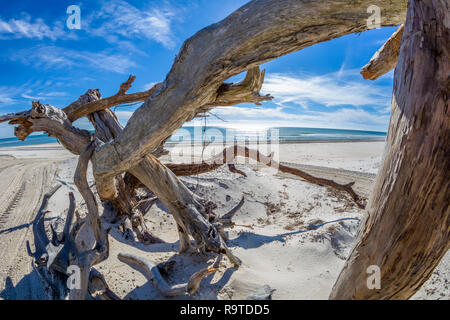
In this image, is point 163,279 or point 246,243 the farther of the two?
point 246,243

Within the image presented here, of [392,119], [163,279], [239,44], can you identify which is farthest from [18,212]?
[392,119]

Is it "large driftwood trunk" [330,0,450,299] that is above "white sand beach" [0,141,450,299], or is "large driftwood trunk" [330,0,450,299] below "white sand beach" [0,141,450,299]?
above

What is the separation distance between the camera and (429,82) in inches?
36.0

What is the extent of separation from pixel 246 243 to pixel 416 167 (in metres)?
3.06

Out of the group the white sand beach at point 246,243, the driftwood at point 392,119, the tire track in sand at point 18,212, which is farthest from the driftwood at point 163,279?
the tire track in sand at point 18,212

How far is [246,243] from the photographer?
12.1 ft

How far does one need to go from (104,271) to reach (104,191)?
3.14ft

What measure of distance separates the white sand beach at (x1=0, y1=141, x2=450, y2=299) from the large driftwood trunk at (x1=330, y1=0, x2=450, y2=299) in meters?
0.19

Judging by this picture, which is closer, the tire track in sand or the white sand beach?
the white sand beach

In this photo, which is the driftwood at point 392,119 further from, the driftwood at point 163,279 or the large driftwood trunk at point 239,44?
the driftwood at point 163,279

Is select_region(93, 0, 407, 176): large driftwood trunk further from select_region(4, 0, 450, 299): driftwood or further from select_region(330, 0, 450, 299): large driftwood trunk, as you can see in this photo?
select_region(330, 0, 450, 299): large driftwood trunk

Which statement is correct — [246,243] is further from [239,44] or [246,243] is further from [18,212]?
[18,212]

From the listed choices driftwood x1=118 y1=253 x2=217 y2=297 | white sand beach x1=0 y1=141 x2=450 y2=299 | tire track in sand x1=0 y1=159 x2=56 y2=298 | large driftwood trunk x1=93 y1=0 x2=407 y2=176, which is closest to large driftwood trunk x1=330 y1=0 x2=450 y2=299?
white sand beach x1=0 y1=141 x2=450 y2=299

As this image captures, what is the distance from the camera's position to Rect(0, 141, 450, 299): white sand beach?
251cm
